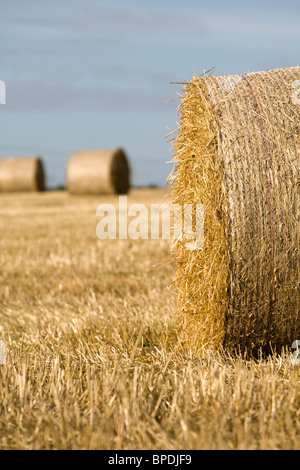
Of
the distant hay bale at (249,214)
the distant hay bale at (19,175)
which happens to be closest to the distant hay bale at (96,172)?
the distant hay bale at (19,175)

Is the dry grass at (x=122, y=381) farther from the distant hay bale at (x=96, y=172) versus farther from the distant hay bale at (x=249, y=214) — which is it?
the distant hay bale at (x=96, y=172)

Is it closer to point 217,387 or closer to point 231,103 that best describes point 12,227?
point 231,103

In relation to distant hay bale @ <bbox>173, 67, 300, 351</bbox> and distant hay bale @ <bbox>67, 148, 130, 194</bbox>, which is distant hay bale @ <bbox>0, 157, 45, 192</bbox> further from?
distant hay bale @ <bbox>173, 67, 300, 351</bbox>

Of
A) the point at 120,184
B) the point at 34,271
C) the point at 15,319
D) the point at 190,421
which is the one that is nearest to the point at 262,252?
the point at 190,421

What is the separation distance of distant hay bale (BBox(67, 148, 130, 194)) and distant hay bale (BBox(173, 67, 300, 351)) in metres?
16.2

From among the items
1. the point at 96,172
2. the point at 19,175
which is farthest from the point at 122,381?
the point at 19,175

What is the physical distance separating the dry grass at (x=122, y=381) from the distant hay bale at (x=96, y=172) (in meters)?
14.0

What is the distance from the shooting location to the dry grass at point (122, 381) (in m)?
2.40

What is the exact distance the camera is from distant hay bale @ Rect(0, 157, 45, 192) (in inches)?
981

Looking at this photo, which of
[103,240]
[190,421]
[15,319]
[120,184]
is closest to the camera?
[190,421]

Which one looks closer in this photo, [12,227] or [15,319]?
[15,319]

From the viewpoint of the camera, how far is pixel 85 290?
5828mm
